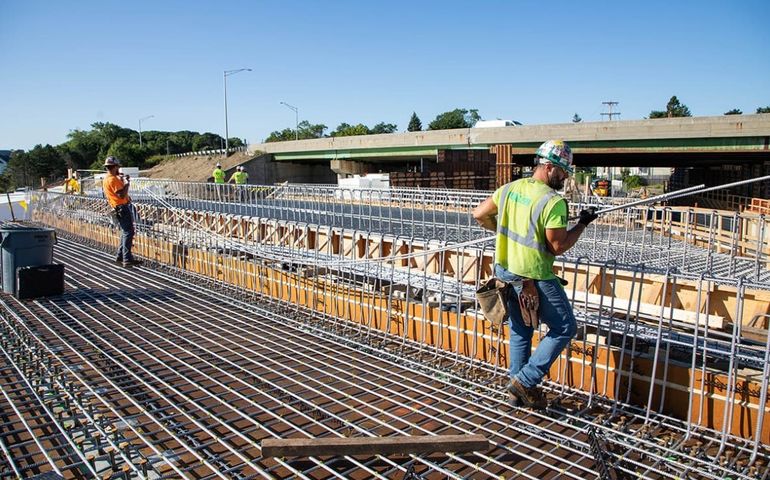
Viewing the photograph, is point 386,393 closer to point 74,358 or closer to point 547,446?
point 547,446

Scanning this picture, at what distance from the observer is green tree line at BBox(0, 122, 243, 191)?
6328cm

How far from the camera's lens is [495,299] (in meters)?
4.21

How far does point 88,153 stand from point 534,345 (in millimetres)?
92362

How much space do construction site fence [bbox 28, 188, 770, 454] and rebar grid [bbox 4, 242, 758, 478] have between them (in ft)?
1.52

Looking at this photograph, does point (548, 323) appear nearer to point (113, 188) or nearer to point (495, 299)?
point (495, 299)

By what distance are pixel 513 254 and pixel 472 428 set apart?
132 centimetres

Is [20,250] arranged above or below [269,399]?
above

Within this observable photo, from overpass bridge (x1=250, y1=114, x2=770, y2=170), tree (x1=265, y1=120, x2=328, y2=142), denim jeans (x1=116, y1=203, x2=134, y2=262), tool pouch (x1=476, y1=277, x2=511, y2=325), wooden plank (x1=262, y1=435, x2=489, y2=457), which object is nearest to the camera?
wooden plank (x1=262, y1=435, x2=489, y2=457)

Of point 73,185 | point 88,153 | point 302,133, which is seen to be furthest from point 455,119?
point 73,185

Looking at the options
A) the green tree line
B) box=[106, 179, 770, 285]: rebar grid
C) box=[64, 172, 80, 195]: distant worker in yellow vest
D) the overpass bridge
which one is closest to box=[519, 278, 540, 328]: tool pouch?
box=[106, 179, 770, 285]: rebar grid

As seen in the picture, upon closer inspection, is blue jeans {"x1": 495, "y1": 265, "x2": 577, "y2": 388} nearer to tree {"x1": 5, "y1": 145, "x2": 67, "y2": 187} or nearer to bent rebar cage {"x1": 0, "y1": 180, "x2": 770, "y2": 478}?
bent rebar cage {"x1": 0, "y1": 180, "x2": 770, "y2": 478}

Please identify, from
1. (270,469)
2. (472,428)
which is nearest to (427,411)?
(472,428)

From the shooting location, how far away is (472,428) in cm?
412

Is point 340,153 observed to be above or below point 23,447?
above
